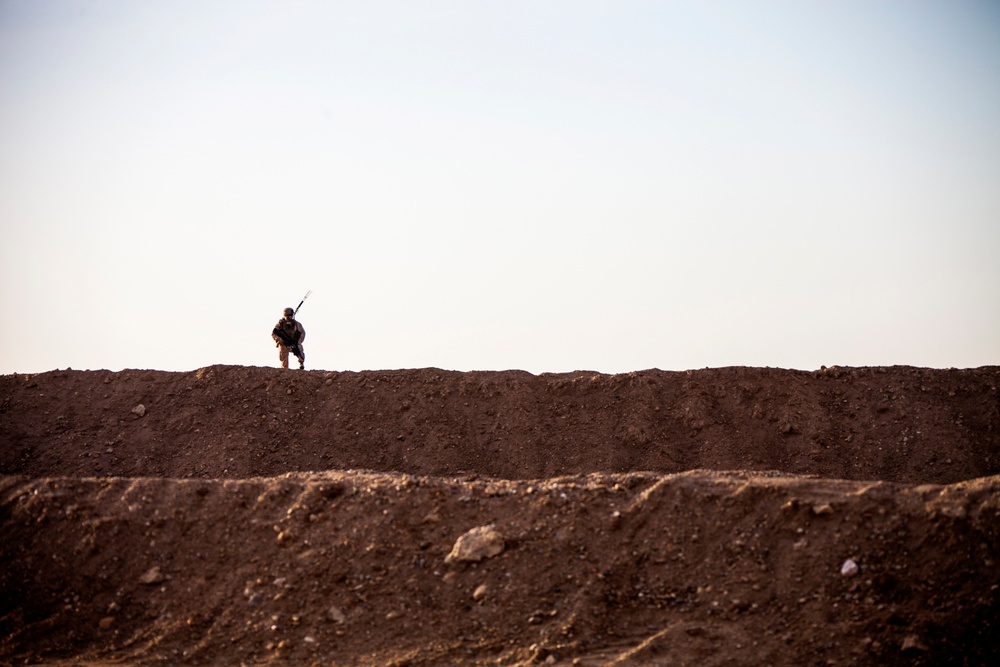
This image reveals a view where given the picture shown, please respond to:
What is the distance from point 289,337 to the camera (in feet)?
68.7

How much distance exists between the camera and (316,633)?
9922mm

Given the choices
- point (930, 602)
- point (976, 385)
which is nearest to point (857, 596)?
point (930, 602)

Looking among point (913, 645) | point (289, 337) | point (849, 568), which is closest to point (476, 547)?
point (849, 568)

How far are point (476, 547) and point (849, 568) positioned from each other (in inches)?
150

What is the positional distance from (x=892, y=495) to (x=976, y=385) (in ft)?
30.8

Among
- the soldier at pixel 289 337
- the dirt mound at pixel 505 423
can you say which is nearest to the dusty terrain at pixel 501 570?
the dirt mound at pixel 505 423

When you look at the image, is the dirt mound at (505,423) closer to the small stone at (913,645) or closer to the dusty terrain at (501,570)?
the dusty terrain at (501,570)

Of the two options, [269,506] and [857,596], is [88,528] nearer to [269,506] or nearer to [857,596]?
[269,506]

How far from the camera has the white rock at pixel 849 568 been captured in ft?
31.5

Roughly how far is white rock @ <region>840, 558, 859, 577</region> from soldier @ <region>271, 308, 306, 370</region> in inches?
543

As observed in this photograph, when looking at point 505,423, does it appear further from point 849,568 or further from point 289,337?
point 849,568

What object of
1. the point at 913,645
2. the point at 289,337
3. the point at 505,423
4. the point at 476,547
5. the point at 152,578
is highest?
the point at 289,337

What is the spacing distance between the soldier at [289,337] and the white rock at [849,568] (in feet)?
45.3

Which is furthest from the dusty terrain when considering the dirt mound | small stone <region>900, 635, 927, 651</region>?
the dirt mound
